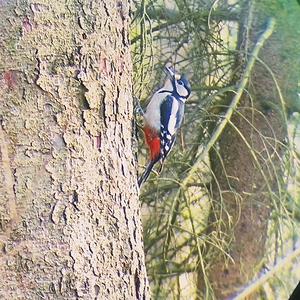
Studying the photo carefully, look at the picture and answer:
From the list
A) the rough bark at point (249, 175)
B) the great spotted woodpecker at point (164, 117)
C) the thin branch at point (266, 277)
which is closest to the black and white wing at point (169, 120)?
the great spotted woodpecker at point (164, 117)

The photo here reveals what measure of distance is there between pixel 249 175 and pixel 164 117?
0.77 ft

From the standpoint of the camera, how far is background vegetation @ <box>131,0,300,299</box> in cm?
145

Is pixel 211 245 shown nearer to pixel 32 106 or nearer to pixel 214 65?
pixel 214 65

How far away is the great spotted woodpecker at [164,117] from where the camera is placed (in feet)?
4.57

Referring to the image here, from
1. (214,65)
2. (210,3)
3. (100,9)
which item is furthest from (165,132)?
(100,9)

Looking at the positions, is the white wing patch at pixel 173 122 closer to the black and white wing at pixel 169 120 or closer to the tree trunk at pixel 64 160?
the black and white wing at pixel 169 120

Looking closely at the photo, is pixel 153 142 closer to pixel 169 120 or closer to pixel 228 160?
pixel 169 120

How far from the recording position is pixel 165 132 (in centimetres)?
143

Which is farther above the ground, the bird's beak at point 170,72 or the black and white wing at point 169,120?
the bird's beak at point 170,72

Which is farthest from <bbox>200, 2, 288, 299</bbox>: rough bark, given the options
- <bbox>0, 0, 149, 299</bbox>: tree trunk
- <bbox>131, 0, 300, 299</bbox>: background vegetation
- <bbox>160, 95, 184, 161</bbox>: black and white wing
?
<bbox>0, 0, 149, 299</bbox>: tree trunk

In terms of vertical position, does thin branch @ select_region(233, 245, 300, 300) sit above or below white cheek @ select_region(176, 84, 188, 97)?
below

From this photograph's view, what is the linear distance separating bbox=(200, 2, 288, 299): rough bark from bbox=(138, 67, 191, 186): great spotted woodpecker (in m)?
0.12

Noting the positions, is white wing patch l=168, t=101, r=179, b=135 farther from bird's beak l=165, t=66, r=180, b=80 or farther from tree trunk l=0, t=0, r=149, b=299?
tree trunk l=0, t=0, r=149, b=299

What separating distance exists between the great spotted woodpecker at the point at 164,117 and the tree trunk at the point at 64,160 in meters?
0.55
